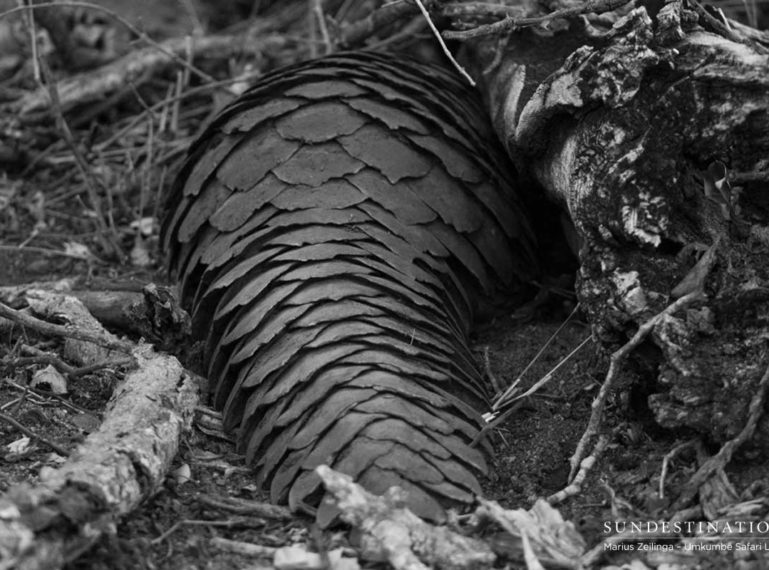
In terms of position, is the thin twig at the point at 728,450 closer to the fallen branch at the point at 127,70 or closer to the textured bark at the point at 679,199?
the textured bark at the point at 679,199

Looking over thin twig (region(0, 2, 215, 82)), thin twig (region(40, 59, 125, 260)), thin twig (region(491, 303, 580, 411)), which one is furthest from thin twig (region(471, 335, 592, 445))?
thin twig (region(0, 2, 215, 82))

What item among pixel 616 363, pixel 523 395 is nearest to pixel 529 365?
pixel 523 395

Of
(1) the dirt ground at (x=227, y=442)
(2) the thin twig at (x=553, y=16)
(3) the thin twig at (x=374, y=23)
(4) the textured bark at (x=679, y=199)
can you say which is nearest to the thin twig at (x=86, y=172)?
(1) the dirt ground at (x=227, y=442)

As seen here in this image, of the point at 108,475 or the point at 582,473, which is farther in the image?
the point at 582,473

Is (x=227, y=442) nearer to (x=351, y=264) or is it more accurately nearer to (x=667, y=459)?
(x=351, y=264)

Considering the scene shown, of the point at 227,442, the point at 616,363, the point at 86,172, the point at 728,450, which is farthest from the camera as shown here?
the point at 86,172

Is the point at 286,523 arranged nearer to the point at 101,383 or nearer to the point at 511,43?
the point at 101,383

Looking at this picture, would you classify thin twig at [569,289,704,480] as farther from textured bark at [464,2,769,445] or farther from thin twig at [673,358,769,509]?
thin twig at [673,358,769,509]
